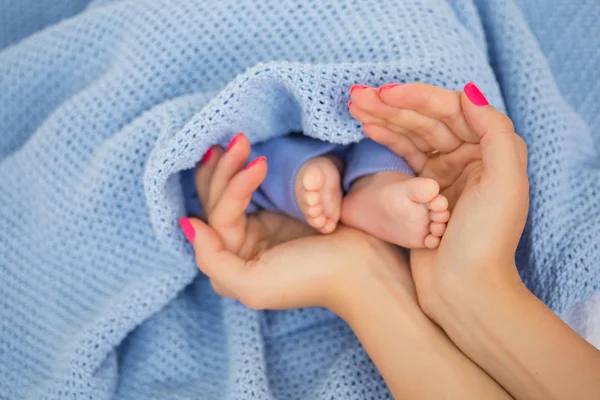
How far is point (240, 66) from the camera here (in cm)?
88

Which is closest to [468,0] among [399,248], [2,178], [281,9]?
[281,9]

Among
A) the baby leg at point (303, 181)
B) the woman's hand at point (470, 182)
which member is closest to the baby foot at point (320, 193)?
the baby leg at point (303, 181)

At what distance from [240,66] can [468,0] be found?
37 cm

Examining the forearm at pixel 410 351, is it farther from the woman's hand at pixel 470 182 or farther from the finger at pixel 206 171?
the finger at pixel 206 171

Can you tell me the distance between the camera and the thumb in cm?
70

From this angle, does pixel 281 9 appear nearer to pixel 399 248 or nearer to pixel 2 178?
pixel 399 248

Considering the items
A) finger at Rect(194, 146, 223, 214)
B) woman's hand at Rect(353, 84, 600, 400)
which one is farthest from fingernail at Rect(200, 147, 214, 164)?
woman's hand at Rect(353, 84, 600, 400)

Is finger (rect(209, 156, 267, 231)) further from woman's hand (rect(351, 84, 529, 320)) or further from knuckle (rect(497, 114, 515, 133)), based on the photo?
knuckle (rect(497, 114, 515, 133))

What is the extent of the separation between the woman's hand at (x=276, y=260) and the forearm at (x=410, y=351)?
0.02m

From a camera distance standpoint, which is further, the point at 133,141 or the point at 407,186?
the point at 133,141

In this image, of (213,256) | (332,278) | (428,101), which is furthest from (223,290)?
(428,101)

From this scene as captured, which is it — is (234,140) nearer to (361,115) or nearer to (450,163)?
(361,115)

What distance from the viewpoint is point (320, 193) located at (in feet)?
2.61

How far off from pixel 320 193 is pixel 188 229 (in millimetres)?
201
